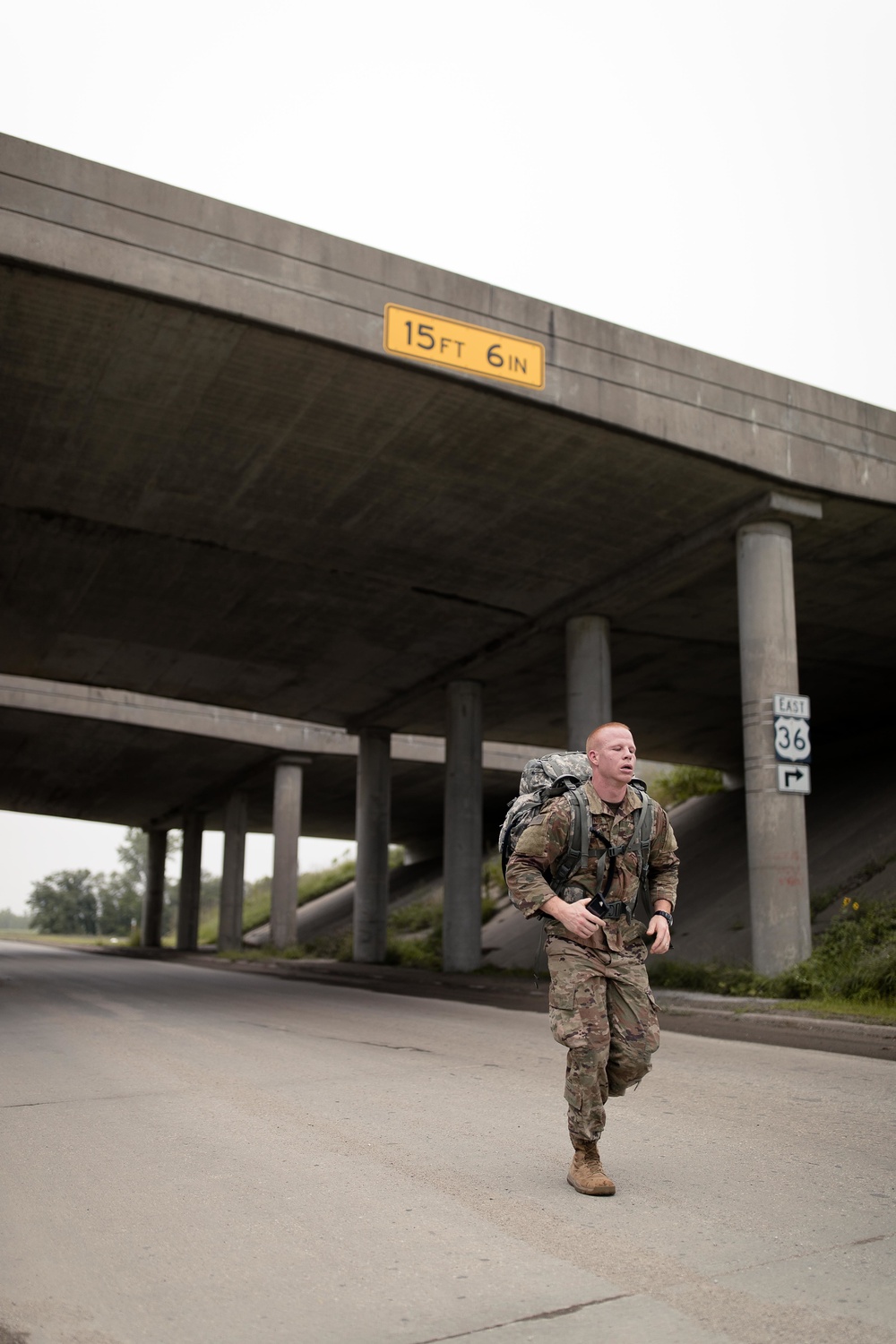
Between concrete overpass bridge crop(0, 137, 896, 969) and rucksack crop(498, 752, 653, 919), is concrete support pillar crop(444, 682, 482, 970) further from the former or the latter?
rucksack crop(498, 752, 653, 919)

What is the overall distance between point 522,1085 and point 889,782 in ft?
69.9

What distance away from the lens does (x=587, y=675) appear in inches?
845

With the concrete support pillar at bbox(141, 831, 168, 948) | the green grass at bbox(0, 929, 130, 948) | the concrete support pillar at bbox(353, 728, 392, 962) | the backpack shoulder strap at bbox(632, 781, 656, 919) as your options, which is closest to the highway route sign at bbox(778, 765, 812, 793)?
the backpack shoulder strap at bbox(632, 781, 656, 919)

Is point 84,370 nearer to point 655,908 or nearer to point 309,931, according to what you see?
point 655,908

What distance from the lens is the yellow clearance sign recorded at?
546 inches

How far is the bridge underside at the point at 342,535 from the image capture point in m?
14.3

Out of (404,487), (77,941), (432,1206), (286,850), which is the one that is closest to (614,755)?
(432,1206)

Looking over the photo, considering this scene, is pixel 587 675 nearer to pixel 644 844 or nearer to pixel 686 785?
pixel 644 844

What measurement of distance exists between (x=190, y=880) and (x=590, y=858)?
49.8 m

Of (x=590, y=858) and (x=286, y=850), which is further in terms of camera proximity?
(x=286, y=850)

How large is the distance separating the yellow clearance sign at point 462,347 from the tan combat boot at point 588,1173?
10902 millimetres

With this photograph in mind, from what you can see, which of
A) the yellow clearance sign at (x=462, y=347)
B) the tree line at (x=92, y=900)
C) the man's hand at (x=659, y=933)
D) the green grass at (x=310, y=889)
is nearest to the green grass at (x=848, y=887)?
the yellow clearance sign at (x=462, y=347)

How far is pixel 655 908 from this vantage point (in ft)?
15.6

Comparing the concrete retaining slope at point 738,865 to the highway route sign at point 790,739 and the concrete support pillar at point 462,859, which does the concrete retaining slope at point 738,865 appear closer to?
the concrete support pillar at point 462,859
